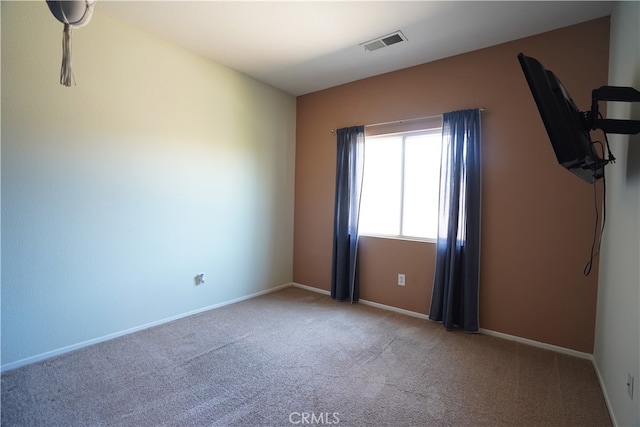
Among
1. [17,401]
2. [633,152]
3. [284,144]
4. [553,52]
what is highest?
[553,52]

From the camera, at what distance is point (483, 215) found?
9.37 ft

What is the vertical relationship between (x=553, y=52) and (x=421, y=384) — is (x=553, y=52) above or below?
above

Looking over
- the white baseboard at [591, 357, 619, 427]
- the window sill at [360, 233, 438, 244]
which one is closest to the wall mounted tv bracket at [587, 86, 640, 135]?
the white baseboard at [591, 357, 619, 427]

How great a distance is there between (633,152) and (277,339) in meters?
2.74

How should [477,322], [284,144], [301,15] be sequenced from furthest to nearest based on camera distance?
[284,144] → [477,322] → [301,15]

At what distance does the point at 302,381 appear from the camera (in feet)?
6.73

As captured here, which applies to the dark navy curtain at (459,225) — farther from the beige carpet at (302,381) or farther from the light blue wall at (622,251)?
the light blue wall at (622,251)

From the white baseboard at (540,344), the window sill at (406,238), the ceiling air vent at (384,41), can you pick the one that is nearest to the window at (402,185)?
the window sill at (406,238)

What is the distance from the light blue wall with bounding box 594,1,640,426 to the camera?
1478 millimetres

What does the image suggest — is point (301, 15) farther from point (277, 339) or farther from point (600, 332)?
point (600, 332)

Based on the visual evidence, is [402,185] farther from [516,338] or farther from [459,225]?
[516,338]

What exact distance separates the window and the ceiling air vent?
95 centimetres

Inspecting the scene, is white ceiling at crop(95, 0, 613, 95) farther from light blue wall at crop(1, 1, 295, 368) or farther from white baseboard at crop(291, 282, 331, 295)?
white baseboard at crop(291, 282, 331, 295)

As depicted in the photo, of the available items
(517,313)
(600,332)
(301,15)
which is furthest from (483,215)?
(301,15)
